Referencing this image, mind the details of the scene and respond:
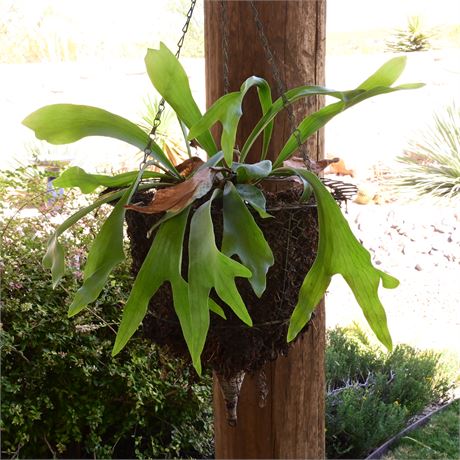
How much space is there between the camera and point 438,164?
15.5 feet

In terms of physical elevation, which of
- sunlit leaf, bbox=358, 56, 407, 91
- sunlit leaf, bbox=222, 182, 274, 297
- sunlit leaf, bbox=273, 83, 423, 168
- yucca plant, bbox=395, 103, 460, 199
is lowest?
yucca plant, bbox=395, 103, 460, 199

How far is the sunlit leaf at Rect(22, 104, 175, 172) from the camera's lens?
3.67 feet

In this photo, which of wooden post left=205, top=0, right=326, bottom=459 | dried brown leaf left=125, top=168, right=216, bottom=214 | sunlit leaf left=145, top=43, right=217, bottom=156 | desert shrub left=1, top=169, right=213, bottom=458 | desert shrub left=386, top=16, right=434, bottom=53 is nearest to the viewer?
dried brown leaf left=125, top=168, right=216, bottom=214

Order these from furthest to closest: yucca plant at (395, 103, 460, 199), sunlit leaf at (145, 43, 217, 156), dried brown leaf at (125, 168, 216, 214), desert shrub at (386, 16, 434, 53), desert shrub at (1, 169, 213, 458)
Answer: desert shrub at (386, 16, 434, 53) → yucca plant at (395, 103, 460, 199) → desert shrub at (1, 169, 213, 458) → sunlit leaf at (145, 43, 217, 156) → dried brown leaf at (125, 168, 216, 214)

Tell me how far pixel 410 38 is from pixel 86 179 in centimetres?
475

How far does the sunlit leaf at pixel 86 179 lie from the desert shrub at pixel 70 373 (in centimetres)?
93

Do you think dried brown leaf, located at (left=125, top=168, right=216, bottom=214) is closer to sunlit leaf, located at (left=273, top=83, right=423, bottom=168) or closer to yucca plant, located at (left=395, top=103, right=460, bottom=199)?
sunlit leaf, located at (left=273, top=83, right=423, bottom=168)

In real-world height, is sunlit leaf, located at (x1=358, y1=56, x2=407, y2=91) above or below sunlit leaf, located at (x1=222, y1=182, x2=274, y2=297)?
above

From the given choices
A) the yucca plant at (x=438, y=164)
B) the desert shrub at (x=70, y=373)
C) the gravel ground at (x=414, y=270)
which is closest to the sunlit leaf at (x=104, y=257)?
the desert shrub at (x=70, y=373)

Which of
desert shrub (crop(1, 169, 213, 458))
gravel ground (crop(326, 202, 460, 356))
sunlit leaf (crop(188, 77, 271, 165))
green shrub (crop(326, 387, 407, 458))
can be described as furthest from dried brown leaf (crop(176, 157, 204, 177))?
gravel ground (crop(326, 202, 460, 356))

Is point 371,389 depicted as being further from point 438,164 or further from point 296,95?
point 438,164

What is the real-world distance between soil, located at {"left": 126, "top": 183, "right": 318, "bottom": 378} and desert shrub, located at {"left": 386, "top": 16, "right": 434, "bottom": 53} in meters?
4.36

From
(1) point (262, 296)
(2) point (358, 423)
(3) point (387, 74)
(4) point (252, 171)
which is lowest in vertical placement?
(2) point (358, 423)

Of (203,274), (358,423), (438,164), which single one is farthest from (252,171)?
(438,164)
